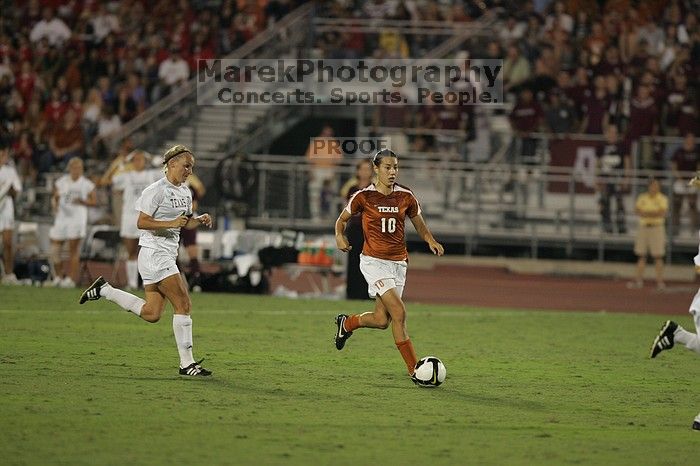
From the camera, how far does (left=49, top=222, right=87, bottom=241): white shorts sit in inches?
894

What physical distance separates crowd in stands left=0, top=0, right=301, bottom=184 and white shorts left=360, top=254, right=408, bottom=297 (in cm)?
1762

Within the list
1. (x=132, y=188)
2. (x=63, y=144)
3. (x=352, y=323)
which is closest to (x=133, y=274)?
(x=132, y=188)

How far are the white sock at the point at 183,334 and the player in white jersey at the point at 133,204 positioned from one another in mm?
9332

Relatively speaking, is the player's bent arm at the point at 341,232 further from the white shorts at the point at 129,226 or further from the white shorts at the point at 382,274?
the white shorts at the point at 129,226

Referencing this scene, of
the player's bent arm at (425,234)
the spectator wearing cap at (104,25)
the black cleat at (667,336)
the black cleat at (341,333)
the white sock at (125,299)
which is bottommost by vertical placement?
the black cleat at (341,333)

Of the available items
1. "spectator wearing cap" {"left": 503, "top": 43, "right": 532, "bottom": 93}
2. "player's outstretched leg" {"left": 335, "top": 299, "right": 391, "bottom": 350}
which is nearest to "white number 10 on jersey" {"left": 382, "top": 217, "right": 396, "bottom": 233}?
"player's outstretched leg" {"left": 335, "top": 299, "right": 391, "bottom": 350}

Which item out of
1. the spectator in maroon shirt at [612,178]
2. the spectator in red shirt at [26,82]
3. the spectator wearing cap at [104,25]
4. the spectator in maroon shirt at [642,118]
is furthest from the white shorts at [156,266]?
the spectator wearing cap at [104,25]

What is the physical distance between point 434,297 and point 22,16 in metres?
16.4

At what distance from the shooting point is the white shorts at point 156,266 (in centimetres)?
1237

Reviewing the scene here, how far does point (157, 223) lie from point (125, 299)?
972mm

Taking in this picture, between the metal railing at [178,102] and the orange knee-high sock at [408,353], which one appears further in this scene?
the metal railing at [178,102]

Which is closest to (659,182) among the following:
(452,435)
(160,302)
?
(160,302)

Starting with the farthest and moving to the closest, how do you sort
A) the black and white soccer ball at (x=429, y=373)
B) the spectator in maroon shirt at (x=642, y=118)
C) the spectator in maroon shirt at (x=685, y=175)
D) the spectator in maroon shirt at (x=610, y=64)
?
the spectator in maroon shirt at (x=610, y=64) → the spectator in maroon shirt at (x=642, y=118) → the spectator in maroon shirt at (x=685, y=175) → the black and white soccer ball at (x=429, y=373)

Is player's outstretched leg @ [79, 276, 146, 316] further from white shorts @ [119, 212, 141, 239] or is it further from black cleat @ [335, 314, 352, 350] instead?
white shorts @ [119, 212, 141, 239]
